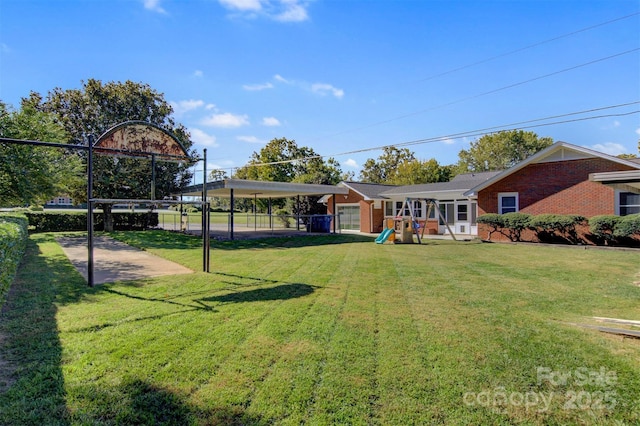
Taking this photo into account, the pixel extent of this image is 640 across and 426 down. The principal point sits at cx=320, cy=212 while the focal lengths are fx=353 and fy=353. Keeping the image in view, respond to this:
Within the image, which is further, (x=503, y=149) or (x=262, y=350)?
(x=503, y=149)

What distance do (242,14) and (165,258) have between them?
799cm

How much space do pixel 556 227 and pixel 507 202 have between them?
2886 mm

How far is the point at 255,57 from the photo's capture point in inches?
591

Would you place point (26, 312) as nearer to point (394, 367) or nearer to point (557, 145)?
point (394, 367)

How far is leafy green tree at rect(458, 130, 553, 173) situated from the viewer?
51.0 meters

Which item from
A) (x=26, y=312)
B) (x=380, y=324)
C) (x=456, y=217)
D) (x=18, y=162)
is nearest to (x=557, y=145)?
(x=456, y=217)

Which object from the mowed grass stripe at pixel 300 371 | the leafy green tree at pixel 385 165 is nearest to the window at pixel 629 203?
the mowed grass stripe at pixel 300 371

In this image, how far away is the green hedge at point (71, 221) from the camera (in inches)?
877

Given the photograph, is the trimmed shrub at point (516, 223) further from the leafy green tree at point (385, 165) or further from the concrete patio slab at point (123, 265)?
the leafy green tree at point (385, 165)

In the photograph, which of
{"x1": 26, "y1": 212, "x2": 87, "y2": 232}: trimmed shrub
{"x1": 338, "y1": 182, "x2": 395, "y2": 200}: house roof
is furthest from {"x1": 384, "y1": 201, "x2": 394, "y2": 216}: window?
{"x1": 26, "y1": 212, "x2": 87, "y2": 232}: trimmed shrub

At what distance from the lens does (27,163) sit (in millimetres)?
11078

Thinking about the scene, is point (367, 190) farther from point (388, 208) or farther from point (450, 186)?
point (450, 186)

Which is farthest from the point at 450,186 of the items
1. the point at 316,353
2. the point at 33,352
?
the point at 33,352

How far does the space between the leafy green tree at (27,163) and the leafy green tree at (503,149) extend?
172 ft
